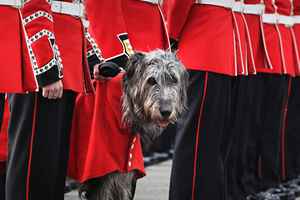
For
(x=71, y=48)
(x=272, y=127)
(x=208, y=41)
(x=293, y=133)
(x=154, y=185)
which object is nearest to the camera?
(x=71, y=48)

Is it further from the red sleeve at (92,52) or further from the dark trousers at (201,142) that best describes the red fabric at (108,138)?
the dark trousers at (201,142)

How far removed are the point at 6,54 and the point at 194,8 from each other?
1.70 m

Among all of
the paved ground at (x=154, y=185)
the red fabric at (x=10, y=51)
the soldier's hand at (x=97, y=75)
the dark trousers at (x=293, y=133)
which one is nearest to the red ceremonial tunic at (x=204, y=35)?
the soldier's hand at (x=97, y=75)

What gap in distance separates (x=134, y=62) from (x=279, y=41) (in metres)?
2.52

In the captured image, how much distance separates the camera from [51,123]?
15.1ft

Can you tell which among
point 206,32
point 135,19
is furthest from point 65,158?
point 206,32

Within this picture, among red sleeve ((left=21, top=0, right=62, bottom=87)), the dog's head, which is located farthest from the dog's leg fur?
red sleeve ((left=21, top=0, right=62, bottom=87))

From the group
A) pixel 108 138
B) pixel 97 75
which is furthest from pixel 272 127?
pixel 97 75

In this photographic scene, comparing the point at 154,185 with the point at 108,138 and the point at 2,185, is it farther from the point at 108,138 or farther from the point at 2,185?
the point at 108,138

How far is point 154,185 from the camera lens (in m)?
8.37

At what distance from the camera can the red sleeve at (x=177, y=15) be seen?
561cm

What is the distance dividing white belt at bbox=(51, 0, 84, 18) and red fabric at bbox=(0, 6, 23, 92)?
0.46 m

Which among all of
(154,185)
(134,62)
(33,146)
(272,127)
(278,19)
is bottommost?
(154,185)

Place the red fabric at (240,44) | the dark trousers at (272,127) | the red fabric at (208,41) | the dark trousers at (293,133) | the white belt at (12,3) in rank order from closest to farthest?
the white belt at (12,3) → the red fabric at (208,41) → the red fabric at (240,44) → the dark trousers at (272,127) → the dark trousers at (293,133)
